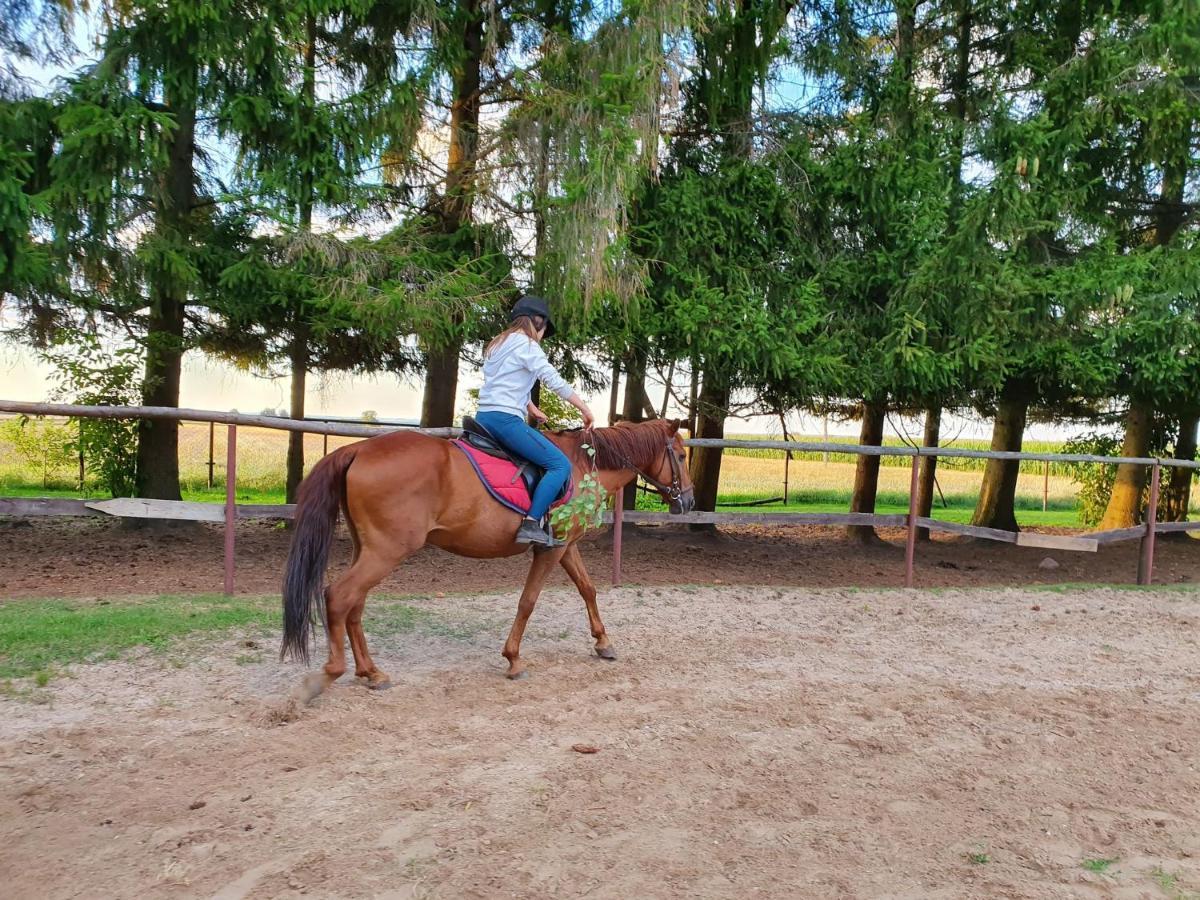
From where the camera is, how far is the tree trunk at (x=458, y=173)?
1016cm

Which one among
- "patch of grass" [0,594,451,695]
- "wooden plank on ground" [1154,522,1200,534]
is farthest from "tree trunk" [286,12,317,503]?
"wooden plank on ground" [1154,522,1200,534]

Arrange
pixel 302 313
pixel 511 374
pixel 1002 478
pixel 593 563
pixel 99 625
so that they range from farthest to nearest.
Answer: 1. pixel 1002 478
2. pixel 593 563
3. pixel 302 313
4. pixel 99 625
5. pixel 511 374

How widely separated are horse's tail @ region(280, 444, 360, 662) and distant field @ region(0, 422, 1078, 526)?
30.9ft

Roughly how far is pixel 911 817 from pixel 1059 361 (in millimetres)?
9004

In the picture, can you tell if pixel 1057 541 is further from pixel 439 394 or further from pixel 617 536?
pixel 439 394

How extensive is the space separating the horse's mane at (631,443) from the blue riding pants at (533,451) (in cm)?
53

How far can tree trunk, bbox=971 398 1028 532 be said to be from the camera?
14.1 m

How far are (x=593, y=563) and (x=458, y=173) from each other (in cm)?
508

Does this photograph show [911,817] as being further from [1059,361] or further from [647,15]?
[1059,361]

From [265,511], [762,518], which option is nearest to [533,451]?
[265,511]

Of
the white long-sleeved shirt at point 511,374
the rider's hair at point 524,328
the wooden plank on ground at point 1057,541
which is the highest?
the rider's hair at point 524,328

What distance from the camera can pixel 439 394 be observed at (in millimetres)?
11758

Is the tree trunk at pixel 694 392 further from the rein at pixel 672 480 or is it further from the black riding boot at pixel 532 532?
the black riding boot at pixel 532 532

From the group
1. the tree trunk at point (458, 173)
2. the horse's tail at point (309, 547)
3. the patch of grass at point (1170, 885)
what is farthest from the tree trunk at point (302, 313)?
the patch of grass at point (1170, 885)
